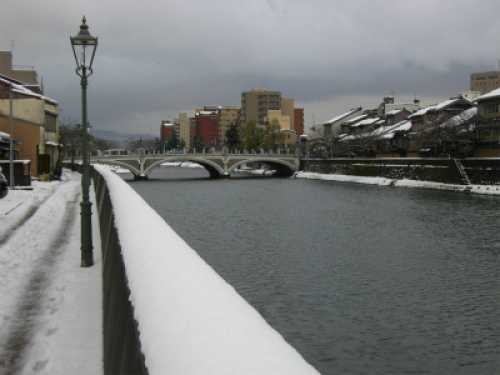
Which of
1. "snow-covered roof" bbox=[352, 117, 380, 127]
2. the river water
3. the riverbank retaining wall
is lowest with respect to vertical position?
the river water

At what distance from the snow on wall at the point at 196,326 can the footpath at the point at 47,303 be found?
9.30ft

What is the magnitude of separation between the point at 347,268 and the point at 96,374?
38.2 ft

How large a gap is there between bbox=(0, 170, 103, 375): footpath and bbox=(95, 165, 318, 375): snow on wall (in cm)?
284

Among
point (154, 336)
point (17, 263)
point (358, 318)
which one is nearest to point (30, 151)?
point (17, 263)

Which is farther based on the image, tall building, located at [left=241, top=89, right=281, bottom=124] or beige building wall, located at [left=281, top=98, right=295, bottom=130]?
beige building wall, located at [left=281, top=98, right=295, bottom=130]

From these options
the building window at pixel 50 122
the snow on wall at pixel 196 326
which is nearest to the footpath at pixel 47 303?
the snow on wall at pixel 196 326

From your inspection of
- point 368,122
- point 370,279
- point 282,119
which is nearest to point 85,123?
point 370,279

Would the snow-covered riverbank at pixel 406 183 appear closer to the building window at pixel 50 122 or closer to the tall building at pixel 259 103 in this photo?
the building window at pixel 50 122

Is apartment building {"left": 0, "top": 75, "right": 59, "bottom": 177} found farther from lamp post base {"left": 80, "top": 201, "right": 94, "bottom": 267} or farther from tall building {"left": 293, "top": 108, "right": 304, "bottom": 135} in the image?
tall building {"left": 293, "top": 108, "right": 304, "bottom": 135}

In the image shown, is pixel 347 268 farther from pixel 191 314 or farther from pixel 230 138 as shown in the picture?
pixel 230 138

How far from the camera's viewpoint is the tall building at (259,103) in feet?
523

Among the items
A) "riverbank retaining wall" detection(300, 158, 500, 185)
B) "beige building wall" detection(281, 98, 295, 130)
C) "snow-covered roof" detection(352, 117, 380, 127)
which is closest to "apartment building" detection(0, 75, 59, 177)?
"riverbank retaining wall" detection(300, 158, 500, 185)

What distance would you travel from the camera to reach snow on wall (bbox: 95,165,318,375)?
2504 mm

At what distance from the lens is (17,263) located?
12.5 metres
